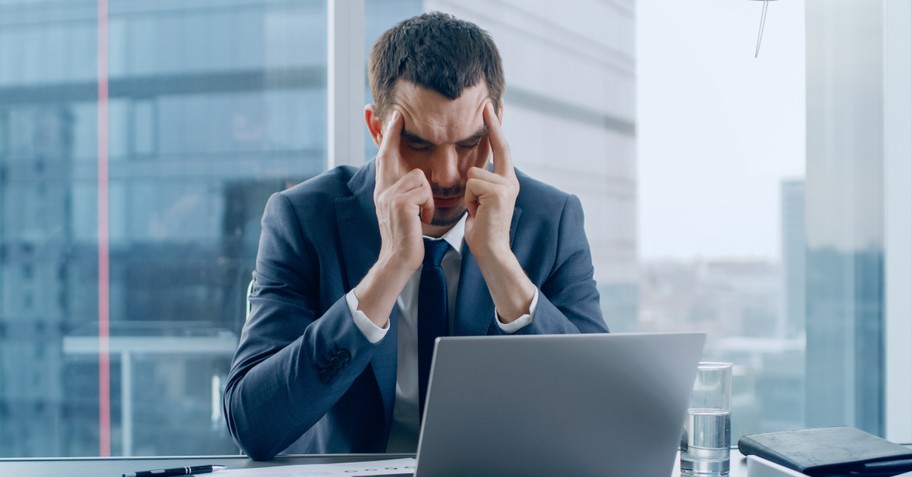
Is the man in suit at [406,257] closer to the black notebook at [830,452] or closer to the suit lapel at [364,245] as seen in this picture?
the suit lapel at [364,245]

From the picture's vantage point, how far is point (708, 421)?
1114mm

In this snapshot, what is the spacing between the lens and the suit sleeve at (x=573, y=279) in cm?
164

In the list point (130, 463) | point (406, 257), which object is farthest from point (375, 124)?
point (130, 463)

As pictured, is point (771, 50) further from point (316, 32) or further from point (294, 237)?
point (294, 237)

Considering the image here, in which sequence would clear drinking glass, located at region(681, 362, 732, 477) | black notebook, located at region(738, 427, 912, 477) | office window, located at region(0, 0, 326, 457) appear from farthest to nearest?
office window, located at region(0, 0, 326, 457), clear drinking glass, located at region(681, 362, 732, 477), black notebook, located at region(738, 427, 912, 477)

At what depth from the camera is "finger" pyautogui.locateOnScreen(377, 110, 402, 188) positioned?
1496 mm

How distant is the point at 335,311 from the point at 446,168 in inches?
14.8

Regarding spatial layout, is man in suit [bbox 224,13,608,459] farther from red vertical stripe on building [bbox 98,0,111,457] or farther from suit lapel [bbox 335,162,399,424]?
red vertical stripe on building [bbox 98,0,111,457]

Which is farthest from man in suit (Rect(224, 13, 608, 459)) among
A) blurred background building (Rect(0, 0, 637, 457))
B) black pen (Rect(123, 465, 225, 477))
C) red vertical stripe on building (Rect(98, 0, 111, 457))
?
red vertical stripe on building (Rect(98, 0, 111, 457))

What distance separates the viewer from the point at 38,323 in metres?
2.33

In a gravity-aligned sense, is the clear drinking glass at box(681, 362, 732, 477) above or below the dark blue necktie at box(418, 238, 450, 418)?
below

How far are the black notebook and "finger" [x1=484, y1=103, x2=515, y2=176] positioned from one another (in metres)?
0.68

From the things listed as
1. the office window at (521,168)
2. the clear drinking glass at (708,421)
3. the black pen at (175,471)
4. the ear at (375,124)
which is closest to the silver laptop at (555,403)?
the clear drinking glass at (708,421)

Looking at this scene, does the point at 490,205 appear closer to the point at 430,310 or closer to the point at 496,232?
the point at 496,232
